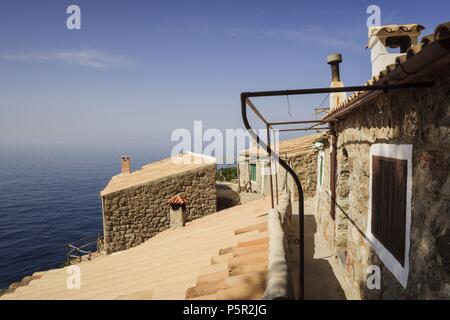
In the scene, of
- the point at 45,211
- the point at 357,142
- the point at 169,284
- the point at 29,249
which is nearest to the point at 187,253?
the point at 169,284

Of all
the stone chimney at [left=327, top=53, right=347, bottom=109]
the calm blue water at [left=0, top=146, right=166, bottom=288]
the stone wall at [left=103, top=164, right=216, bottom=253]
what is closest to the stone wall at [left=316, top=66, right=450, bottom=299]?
the stone chimney at [left=327, top=53, right=347, bottom=109]

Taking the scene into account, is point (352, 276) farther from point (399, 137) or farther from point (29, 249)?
point (29, 249)

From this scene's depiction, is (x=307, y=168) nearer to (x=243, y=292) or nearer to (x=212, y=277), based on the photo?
(x=212, y=277)

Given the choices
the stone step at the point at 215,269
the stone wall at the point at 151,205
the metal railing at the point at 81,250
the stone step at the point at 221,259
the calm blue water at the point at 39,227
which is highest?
the stone step at the point at 215,269

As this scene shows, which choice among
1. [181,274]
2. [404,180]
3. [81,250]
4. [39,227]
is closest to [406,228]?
[404,180]

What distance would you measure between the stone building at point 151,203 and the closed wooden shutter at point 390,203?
32.5 ft

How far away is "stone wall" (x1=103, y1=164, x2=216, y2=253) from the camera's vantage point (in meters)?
13.3

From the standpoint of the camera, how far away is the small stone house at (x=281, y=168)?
1291 cm

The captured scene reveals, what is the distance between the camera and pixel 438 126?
93.2 inches

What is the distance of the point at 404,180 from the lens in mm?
3043

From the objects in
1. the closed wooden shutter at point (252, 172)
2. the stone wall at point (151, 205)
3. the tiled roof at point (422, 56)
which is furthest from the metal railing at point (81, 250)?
the tiled roof at point (422, 56)

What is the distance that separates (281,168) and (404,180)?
11791 mm

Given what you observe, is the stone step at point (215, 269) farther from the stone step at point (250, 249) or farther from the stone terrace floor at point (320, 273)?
the stone terrace floor at point (320, 273)
